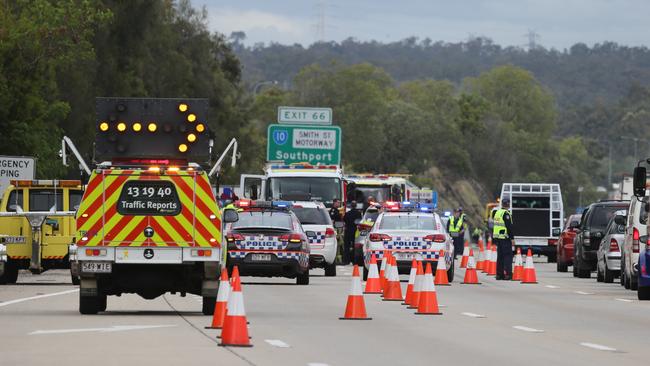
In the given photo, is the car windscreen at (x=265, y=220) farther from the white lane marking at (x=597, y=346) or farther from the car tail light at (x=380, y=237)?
the white lane marking at (x=597, y=346)

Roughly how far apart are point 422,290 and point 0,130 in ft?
101

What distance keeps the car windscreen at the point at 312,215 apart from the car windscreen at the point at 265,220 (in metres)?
5.96

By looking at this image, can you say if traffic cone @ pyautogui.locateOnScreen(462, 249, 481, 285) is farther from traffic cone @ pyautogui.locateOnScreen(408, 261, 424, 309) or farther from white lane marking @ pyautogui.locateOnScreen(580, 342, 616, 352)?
white lane marking @ pyautogui.locateOnScreen(580, 342, 616, 352)

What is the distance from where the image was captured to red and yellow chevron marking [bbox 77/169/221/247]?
2323 centimetres

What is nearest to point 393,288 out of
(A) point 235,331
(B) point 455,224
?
(A) point 235,331

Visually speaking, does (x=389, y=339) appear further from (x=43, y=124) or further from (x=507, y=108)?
(x=507, y=108)

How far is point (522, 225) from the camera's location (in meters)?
62.1

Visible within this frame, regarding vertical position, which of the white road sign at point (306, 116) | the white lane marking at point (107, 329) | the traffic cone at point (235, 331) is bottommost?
the white lane marking at point (107, 329)

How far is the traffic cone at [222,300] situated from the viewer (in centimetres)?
1931

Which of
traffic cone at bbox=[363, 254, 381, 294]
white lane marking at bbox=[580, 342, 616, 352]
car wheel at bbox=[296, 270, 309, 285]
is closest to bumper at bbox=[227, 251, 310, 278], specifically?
car wheel at bbox=[296, 270, 309, 285]

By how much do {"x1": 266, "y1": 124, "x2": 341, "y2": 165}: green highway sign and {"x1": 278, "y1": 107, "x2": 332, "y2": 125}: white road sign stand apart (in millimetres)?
669

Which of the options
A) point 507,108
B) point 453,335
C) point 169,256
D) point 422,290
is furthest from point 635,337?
point 507,108

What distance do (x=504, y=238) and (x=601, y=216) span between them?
532cm

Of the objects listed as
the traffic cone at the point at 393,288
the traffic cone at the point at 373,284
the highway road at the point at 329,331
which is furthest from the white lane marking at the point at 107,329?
the traffic cone at the point at 373,284
